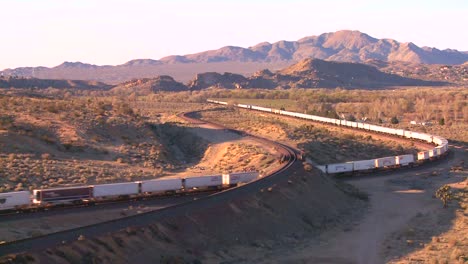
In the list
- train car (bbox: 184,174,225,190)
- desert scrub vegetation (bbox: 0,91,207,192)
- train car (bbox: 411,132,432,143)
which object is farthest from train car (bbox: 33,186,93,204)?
train car (bbox: 411,132,432,143)

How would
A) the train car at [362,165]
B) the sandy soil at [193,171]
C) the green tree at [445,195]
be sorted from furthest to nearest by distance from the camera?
1. the train car at [362,165]
2. the green tree at [445,195]
3. the sandy soil at [193,171]

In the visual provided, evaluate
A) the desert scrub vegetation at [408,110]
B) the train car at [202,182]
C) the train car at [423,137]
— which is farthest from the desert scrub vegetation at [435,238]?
the desert scrub vegetation at [408,110]

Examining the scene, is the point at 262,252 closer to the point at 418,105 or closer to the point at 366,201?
the point at 366,201

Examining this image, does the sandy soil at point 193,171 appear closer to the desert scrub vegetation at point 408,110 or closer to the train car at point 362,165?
the train car at point 362,165

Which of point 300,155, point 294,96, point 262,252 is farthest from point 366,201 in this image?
point 294,96

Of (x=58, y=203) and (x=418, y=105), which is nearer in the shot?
(x=58, y=203)

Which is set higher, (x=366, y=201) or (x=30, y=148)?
(x=30, y=148)

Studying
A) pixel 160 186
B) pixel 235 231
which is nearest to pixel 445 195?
pixel 235 231
